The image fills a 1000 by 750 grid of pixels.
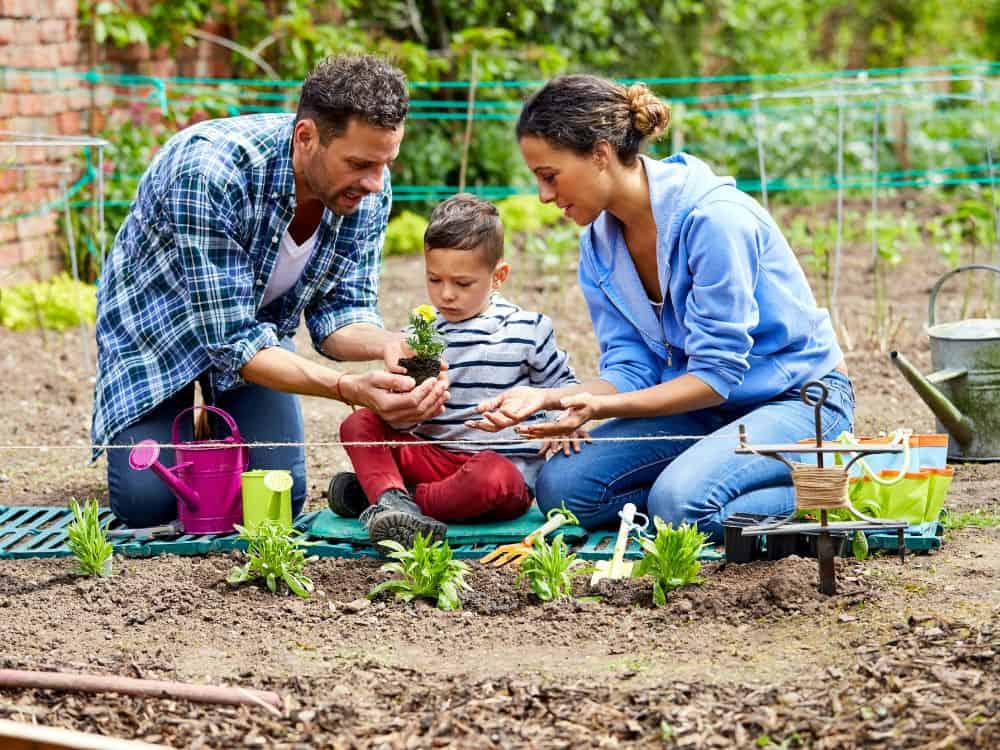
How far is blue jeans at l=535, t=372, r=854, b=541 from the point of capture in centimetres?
356

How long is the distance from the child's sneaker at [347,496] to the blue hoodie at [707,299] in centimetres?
81

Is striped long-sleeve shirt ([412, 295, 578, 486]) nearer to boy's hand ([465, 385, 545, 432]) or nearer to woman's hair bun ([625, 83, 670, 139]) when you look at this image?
boy's hand ([465, 385, 545, 432])

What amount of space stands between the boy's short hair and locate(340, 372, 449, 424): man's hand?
39 cm

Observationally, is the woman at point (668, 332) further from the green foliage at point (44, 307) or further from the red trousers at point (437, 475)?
the green foliage at point (44, 307)

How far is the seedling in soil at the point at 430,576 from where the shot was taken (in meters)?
3.20

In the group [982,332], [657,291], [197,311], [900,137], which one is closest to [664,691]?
[657,291]

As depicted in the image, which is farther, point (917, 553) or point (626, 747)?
point (917, 553)

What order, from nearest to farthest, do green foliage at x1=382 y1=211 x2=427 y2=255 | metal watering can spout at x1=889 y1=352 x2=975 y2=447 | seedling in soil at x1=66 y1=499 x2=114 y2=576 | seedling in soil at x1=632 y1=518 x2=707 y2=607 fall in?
1. seedling in soil at x1=632 y1=518 x2=707 y2=607
2. seedling in soil at x1=66 y1=499 x2=114 y2=576
3. metal watering can spout at x1=889 y1=352 x2=975 y2=447
4. green foliage at x1=382 y1=211 x2=427 y2=255

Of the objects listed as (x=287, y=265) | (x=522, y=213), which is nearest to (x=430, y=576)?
(x=287, y=265)

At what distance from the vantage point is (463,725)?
2.45 meters

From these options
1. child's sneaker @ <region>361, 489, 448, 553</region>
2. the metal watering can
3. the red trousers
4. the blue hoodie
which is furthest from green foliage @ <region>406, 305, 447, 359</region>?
the metal watering can

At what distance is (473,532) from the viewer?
148 inches

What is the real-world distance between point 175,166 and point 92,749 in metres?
2.01

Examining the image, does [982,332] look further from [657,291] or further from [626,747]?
[626,747]
